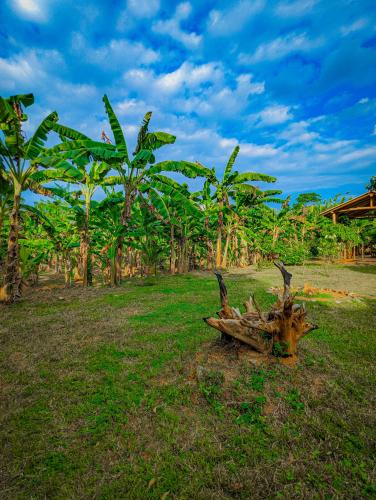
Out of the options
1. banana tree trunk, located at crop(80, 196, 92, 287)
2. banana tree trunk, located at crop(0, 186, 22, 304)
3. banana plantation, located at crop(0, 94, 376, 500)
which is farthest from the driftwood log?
banana tree trunk, located at crop(80, 196, 92, 287)

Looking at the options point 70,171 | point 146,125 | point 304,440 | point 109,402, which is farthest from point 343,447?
point 146,125

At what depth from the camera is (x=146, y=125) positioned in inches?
435

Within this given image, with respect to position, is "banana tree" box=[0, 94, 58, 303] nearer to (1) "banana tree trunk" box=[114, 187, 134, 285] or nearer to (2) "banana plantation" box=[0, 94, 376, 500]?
(2) "banana plantation" box=[0, 94, 376, 500]

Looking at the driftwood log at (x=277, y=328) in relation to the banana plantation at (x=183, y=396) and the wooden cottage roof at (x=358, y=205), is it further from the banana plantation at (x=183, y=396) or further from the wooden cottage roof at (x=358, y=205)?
the wooden cottage roof at (x=358, y=205)

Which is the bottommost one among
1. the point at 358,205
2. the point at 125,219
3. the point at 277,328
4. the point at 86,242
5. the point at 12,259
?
the point at 277,328

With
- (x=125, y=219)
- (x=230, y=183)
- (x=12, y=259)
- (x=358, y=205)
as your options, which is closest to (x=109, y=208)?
(x=125, y=219)

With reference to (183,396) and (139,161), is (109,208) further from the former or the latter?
(183,396)

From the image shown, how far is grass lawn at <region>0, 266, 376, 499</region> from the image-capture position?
80.2 inches

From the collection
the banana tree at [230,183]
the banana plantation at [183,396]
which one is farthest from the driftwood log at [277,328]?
the banana tree at [230,183]

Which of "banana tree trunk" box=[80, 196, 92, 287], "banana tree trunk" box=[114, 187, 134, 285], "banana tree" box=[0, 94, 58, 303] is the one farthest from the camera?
"banana tree trunk" box=[80, 196, 92, 287]

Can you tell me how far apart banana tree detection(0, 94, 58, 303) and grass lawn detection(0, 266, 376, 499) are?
4.30m

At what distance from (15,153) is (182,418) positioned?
30.7 ft

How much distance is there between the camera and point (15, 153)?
813cm

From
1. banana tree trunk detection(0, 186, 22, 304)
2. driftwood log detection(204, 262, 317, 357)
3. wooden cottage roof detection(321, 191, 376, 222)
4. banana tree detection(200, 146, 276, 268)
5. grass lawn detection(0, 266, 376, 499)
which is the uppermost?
banana tree detection(200, 146, 276, 268)
